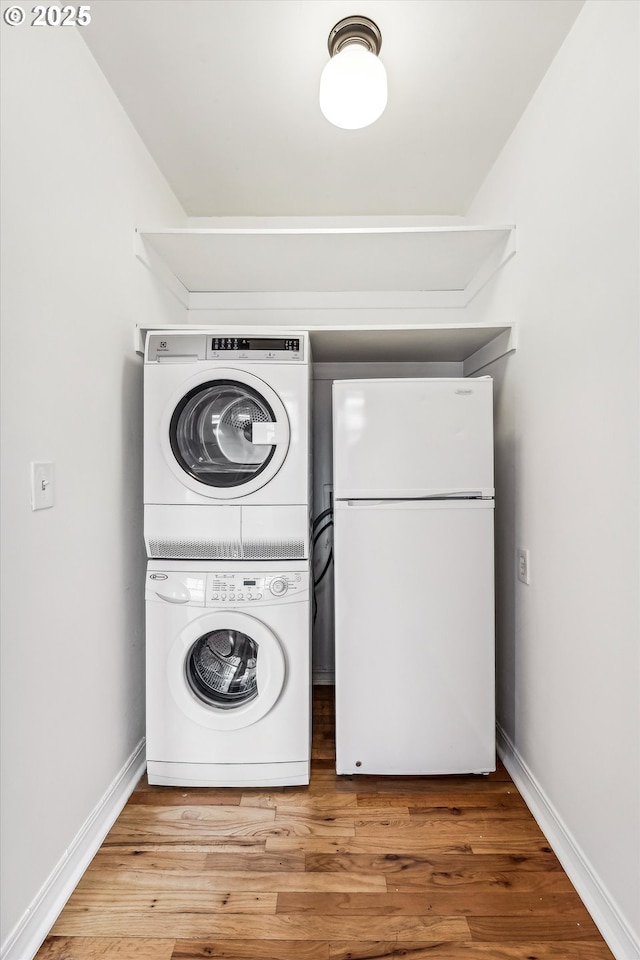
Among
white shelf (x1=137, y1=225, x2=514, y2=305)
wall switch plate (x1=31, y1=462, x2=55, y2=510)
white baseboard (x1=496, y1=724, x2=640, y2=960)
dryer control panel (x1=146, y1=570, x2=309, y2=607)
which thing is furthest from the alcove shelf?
white baseboard (x1=496, y1=724, x2=640, y2=960)

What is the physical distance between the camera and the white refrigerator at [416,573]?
188cm

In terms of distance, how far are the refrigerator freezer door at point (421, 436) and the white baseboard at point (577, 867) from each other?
3.53 feet

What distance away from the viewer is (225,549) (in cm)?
188

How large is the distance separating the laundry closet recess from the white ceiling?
28 cm

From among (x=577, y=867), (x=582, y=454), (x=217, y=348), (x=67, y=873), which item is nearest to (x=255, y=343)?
(x=217, y=348)

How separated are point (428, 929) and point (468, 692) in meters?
0.74

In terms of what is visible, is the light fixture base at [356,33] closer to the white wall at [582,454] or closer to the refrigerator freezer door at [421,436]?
the white wall at [582,454]

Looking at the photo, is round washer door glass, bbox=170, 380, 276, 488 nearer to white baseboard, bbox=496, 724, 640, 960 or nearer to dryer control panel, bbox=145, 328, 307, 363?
dryer control panel, bbox=145, 328, 307, 363

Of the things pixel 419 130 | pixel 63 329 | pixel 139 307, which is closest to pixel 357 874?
pixel 63 329

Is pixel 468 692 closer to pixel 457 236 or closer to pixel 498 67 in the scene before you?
pixel 457 236

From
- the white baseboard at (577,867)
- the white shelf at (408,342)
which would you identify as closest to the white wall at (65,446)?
the white shelf at (408,342)

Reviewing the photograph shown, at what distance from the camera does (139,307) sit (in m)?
2.05

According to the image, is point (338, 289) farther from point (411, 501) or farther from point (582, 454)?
point (582, 454)

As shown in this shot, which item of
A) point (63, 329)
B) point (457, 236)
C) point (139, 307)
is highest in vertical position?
point (457, 236)
